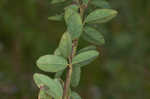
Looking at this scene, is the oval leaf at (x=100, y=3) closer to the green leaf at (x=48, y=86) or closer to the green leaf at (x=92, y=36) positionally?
the green leaf at (x=92, y=36)

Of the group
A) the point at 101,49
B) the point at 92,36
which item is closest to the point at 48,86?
the point at 92,36

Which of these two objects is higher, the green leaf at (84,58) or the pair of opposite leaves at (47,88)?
the green leaf at (84,58)

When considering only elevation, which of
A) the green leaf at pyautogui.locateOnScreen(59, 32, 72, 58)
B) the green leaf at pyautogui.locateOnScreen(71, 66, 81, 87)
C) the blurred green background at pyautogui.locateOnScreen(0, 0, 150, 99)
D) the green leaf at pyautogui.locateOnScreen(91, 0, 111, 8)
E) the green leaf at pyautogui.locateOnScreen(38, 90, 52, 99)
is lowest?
the blurred green background at pyautogui.locateOnScreen(0, 0, 150, 99)

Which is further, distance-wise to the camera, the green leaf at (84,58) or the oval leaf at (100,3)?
the oval leaf at (100,3)

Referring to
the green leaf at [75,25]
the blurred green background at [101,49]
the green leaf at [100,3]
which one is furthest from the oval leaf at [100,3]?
the blurred green background at [101,49]

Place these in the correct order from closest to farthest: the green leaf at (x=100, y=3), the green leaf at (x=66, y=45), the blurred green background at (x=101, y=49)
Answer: the green leaf at (x=66, y=45) < the green leaf at (x=100, y=3) < the blurred green background at (x=101, y=49)

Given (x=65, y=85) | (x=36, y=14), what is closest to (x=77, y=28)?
(x=65, y=85)

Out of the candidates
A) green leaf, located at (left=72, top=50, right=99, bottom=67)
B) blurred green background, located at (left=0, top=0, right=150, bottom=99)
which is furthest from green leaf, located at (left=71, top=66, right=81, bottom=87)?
blurred green background, located at (left=0, top=0, right=150, bottom=99)

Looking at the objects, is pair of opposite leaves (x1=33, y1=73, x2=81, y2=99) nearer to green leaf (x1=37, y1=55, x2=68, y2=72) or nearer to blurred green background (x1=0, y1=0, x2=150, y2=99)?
green leaf (x1=37, y1=55, x2=68, y2=72)

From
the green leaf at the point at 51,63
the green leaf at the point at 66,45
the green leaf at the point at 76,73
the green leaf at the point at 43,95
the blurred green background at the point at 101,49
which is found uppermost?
the green leaf at the point at 66,45
